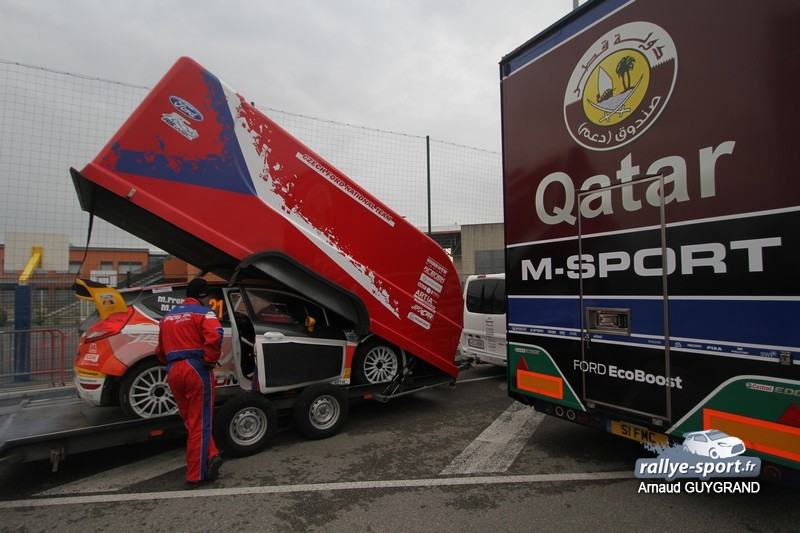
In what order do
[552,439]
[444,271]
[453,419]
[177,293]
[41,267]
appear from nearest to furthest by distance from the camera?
[552,439] < [177,293] < [453,419] < [444,271] < [41,267]

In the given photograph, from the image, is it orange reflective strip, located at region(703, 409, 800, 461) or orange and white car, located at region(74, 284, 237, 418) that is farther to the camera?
orange and white car, located at region(74, 284, 237, 418)

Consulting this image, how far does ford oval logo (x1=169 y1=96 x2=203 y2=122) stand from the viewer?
4.39 meters

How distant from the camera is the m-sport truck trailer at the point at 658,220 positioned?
2773 millimetres

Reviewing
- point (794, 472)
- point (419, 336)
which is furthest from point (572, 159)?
point (419, 336)

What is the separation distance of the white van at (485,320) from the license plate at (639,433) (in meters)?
3.72

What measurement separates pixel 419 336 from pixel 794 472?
13.0 ft

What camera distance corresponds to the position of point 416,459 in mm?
4449

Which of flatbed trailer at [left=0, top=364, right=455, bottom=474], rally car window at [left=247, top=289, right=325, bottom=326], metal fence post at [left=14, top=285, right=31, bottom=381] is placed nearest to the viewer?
flatbed trailer at [left=0, top=364, right=455, bottom=474]

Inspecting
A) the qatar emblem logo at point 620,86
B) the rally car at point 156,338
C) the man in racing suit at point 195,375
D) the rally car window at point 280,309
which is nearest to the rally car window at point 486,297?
the rally car at point 156,338

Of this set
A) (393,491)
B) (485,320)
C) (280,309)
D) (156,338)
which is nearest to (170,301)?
(156,338)

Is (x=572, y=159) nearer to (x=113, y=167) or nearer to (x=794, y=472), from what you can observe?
(x=794, y=472)

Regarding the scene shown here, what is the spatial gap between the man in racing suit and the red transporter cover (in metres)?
0.84

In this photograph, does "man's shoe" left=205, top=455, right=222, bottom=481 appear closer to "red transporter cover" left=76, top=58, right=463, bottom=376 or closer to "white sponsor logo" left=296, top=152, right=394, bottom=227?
"red transporter cover" left=76, top=58, right=463, bottom=376

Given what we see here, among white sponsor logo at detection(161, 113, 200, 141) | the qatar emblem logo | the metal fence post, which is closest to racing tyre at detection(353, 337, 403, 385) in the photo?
white sponsor logo at detection(161, 113, 200, 141)
